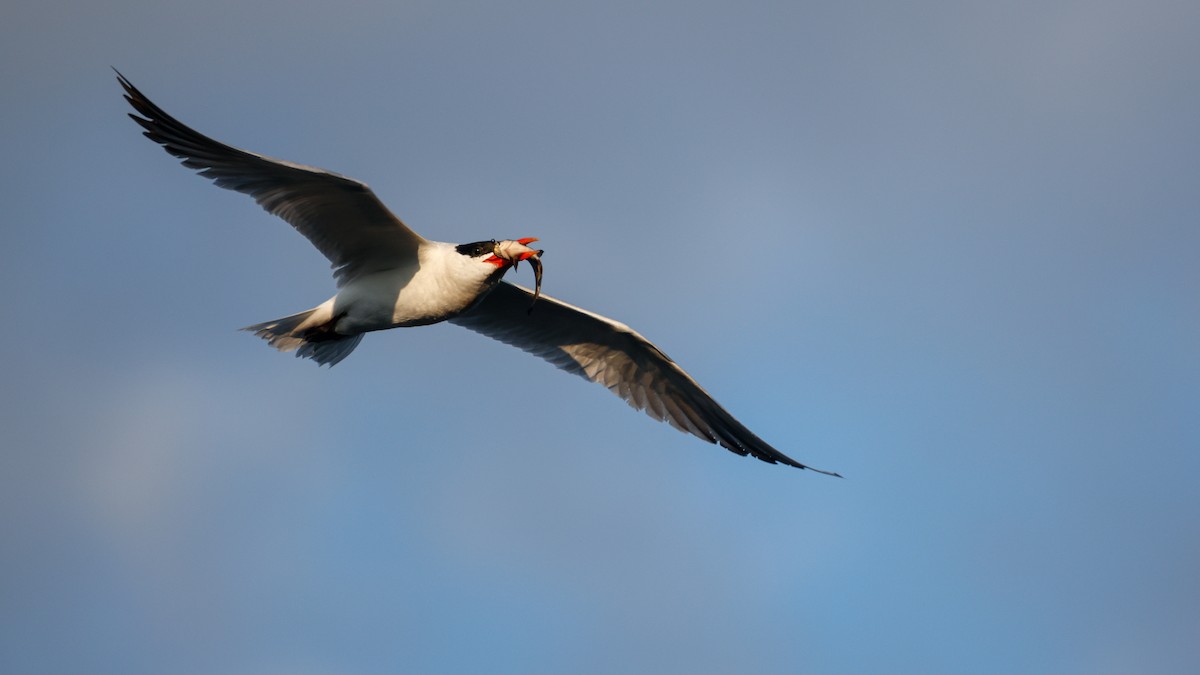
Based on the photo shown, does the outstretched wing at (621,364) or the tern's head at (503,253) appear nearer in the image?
the tern's head at (503,253)

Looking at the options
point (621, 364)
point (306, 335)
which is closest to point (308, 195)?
point (306, 335)

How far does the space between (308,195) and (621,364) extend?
14.8 ft

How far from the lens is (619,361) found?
547 inches

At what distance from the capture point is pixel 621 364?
1391 cm

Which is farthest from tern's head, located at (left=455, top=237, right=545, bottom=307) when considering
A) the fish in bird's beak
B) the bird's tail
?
the bird's tail

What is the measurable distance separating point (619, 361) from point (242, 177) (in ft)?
16.6

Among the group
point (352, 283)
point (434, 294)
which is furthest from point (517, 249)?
point (352, 283)

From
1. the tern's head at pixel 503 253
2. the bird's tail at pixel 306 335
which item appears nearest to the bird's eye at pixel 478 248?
the tern's head at pixel 503 253

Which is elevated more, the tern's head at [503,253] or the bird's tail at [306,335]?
the tern's head at [503,253]

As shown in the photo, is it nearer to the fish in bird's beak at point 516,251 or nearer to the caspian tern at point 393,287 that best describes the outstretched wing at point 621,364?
the caspian tern at point 393,287

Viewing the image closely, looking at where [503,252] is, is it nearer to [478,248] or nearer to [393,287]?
[478,248]

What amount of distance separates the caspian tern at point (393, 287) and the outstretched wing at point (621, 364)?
0.01 metres

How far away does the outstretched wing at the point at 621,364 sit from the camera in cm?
1350

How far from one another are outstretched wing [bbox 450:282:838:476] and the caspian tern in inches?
0.6
